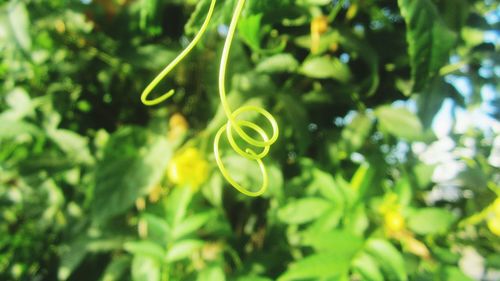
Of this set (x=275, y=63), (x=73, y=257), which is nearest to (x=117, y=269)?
(x=73, y=257)

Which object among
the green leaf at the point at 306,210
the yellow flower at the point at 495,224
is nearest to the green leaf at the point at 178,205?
the green leaf at the point at 306,210

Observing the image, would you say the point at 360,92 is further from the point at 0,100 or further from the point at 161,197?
the point at 0,100

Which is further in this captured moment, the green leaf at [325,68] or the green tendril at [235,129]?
the green leaf at [325,68]

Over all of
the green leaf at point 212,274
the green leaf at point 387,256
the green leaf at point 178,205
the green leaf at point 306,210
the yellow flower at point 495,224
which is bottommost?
the yellow flower at point 495,224

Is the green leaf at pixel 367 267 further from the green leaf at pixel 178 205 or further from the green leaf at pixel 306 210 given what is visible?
the green leaf at pixel 178 205

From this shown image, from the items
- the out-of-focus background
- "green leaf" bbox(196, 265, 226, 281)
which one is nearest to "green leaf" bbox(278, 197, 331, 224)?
the out-of-focus background

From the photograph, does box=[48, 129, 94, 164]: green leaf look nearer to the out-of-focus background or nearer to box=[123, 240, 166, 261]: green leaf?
the out-of-focus background

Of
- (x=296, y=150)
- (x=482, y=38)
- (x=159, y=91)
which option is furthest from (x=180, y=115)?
(x=482, y=38)

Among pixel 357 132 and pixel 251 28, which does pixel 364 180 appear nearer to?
pixel 357 132
